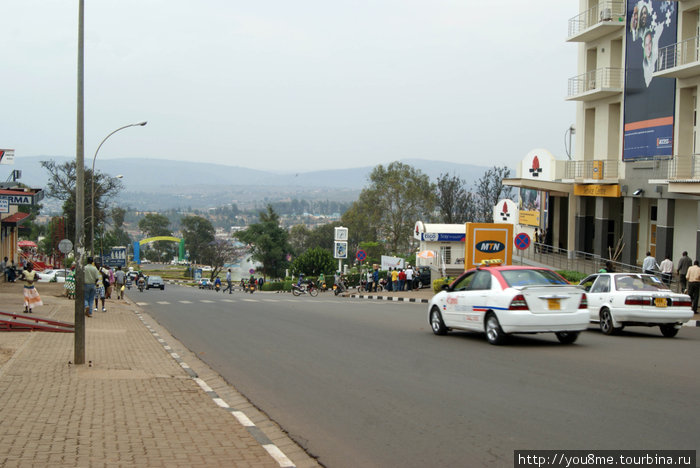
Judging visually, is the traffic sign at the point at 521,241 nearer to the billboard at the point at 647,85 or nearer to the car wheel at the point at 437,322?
the billboard at the point at 647,85

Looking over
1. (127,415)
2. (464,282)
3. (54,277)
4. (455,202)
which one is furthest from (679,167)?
(54,277)

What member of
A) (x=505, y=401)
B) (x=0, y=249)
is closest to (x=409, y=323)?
(x=505, y=401)

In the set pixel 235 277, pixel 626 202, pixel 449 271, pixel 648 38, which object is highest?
pixel 648 38

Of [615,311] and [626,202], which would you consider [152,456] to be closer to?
[615,311]

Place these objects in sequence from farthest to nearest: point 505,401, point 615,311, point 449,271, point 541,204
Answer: point 449,271 → point 541,204 → point 615,311 → point 505,401

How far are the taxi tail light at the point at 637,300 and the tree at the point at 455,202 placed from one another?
59.1 m

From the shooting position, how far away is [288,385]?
10023 millimetres

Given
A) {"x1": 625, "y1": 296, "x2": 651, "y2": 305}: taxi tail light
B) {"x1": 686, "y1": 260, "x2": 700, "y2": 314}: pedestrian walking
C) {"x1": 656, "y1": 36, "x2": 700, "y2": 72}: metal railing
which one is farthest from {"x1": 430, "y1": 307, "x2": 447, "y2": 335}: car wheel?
{"x1": 656, "y1": 36, "x2": 700, "y2": 72}: metal railing

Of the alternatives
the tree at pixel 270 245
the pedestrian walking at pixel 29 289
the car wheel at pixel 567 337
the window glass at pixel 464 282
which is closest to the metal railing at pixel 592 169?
the window glass at pixel 464 282

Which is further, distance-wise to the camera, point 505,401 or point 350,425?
point 505,401

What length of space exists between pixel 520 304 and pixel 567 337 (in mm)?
1658

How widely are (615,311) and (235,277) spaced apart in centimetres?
12227

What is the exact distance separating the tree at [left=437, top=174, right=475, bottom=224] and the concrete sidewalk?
63.2 metres

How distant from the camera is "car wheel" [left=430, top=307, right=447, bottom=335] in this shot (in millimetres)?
15391
